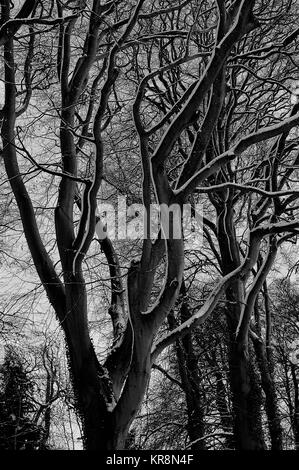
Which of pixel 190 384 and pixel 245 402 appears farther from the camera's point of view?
pixel 190 384

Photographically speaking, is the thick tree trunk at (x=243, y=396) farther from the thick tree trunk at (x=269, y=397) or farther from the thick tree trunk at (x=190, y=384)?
the thick tree trunk at (x=190, y=384)

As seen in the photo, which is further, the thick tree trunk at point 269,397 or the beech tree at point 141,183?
the thick tree trunk at point 269,397

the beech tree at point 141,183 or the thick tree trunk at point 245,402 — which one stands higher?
the beech tree at point 141,183

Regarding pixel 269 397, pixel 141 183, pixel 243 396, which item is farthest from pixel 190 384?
→ pixel 141 183

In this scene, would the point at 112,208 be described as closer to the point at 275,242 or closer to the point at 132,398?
the point at 275,242

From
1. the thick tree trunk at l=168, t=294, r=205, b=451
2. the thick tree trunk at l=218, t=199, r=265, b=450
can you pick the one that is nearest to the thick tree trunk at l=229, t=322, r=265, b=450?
the thick tree trunk at l=218, t=199, r=265, b=450

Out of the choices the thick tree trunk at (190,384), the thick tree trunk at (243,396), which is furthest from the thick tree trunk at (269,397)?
the thick tree trunk at (190,384)

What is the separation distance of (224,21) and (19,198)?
3441mm

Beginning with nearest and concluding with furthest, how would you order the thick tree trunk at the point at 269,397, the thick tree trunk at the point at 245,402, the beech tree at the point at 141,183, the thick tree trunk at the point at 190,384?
the beech tree at the point at 141,183, the thick tree trunk at the point at 245,402, the thick tree trunk at the point at 269,397, the thick tree trunk at the point at 190,384

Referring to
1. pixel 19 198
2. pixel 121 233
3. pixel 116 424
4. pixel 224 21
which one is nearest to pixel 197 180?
pixel 224 21

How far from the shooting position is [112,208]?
11.0m

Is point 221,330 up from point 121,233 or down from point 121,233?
down

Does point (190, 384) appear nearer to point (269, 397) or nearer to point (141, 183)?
point (269, 397)
